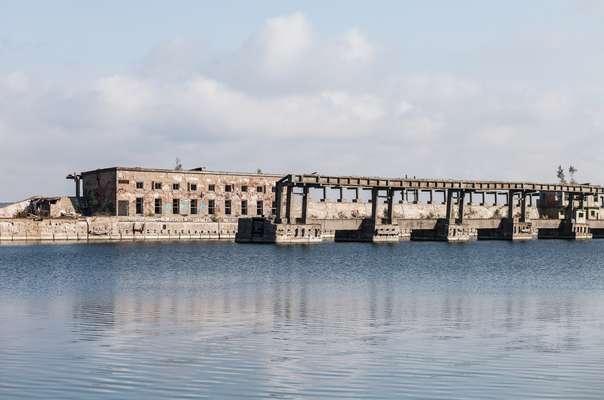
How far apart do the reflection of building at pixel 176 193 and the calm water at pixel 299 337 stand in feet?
188

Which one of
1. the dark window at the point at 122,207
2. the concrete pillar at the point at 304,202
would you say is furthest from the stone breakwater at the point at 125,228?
the concrete pillar at the point at 304,202

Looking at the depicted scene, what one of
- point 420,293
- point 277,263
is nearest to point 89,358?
point 420,293

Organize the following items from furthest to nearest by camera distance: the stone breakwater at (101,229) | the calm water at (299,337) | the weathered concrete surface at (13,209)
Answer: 1. the weathered concrete surface at (13,209)
2. the stone breakwater at (101,229)
3. the calm water at (299,337)

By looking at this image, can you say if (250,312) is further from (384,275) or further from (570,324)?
(384,275)

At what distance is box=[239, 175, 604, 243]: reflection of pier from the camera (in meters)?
98.6

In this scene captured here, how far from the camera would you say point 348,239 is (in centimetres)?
11050

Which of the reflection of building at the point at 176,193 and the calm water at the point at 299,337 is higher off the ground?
the reflection of building at the point at 176,193

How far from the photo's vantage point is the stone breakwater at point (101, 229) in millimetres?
96562

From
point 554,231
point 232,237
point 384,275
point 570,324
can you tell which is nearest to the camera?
point 570,324

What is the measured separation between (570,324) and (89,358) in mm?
13966

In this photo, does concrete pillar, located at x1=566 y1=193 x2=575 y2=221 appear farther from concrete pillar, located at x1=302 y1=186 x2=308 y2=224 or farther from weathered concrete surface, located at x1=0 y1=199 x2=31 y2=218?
weathered concrete surface, located at x1=0 y1=199 x2=31 y2=218

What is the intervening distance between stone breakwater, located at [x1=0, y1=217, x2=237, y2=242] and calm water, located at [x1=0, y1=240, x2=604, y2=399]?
5323 cm

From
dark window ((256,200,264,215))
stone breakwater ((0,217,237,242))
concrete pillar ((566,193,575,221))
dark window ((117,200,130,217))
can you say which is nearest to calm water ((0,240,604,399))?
stone breakwater ((0,217,237,242))

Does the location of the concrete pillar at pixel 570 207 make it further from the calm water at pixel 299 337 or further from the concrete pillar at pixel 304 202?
the calm water at pixel 299 337
